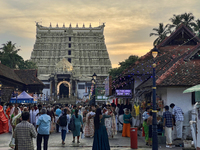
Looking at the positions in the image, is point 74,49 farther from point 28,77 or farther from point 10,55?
point 28,77

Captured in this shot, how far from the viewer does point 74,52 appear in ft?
300

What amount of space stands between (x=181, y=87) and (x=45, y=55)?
77.9m

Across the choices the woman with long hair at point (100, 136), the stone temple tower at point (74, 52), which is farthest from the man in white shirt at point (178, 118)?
the stone temple tower at point (74, 52)

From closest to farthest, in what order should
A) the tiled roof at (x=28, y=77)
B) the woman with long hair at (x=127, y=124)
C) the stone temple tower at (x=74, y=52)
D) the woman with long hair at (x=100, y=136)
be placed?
the woman with long hair at (x=100, y=136), the woman with long hair at (x=127, y=124), the tiled roof at (x=28, y=77), the stone temple tower at (x=74, y=52)

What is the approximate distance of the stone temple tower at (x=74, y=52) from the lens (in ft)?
294

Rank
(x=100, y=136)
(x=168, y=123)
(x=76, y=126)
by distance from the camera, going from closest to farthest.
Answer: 1. (x=100, y=136)
2. (x=168, y=123)
3. (x=76, y=126)

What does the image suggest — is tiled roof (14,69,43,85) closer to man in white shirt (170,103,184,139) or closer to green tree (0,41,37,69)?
green tree (0,41,37,69)

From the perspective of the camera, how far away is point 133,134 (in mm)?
13484

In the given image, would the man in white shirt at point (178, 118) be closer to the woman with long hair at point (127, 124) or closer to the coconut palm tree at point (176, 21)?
the woman with long hair at point (127, 124)

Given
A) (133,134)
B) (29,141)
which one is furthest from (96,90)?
(29,141)

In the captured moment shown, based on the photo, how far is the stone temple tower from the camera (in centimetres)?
8962

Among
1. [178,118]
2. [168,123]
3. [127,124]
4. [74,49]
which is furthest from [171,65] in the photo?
[74,49]

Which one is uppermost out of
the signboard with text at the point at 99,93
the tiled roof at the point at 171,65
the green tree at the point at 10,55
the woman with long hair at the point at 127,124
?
the green tree at the point at 10,55

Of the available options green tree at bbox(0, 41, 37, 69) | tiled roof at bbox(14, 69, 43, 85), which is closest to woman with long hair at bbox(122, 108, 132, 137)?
tiled roof at bbox(14, 69, 43, 85)
